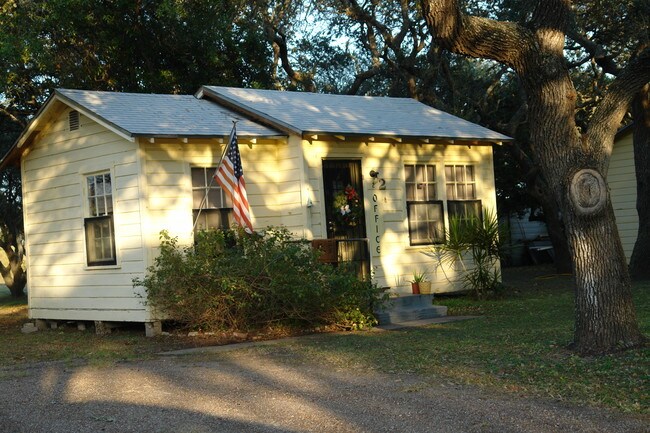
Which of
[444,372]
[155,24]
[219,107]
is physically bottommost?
[444,372]

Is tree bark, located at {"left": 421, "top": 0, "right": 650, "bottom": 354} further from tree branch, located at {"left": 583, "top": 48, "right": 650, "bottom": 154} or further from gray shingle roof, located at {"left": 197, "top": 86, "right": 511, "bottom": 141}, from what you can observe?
gray shingle roof, located at {"left": 197, "top": 86, "right": 511, "bottom": 141}

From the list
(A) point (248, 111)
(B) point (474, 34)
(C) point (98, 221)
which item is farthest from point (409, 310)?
(B) point (474, 34)

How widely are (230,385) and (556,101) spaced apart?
15.3 feet

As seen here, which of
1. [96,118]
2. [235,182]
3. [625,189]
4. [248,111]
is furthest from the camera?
[625,189]

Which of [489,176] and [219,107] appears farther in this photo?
[489,176]

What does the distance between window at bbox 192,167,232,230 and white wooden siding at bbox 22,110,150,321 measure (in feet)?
3.39

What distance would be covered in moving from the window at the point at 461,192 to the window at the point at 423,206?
1.16 ft

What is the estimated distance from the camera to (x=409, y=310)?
15078 mm

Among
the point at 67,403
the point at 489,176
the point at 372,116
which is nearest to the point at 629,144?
the point at 489,176

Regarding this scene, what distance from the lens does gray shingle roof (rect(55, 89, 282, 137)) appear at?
46.1ft

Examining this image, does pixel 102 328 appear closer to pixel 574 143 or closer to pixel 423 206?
pixel 423 206

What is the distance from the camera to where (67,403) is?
8.02 m

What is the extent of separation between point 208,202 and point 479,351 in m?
6.04

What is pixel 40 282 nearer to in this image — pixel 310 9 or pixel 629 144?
pixel 310 9
